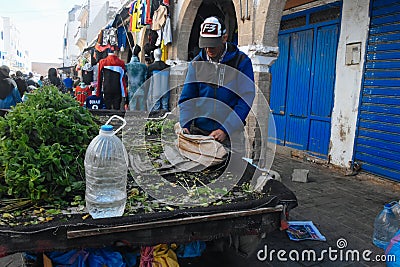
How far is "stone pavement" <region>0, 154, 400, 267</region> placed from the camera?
283cm

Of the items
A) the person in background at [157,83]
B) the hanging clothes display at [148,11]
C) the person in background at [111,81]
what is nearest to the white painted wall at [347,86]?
the person in background at [157,83]

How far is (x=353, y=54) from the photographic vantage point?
5.59 metres

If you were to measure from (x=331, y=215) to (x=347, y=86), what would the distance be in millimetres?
2795

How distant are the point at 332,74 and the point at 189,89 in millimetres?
4131

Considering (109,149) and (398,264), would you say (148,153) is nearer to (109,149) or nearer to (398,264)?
(109,149)

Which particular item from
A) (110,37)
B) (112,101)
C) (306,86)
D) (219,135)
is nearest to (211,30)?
(219,135)

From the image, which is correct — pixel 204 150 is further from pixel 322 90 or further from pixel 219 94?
pixel 322 90

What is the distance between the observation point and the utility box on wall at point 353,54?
5.50 m

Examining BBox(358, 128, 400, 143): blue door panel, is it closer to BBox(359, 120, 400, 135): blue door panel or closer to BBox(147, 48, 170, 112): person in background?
BBox(359, 120, 400, 135): blue door panel

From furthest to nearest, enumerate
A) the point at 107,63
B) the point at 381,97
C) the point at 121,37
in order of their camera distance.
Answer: the point at 121,37 < the point at 107,63 < the point at 381,97

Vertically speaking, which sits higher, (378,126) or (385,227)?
(378,126)

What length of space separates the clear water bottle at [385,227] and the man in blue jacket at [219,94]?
5.35 ft

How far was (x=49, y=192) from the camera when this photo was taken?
193 cm

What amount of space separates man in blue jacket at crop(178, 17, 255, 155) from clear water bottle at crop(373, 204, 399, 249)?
5.35ft
